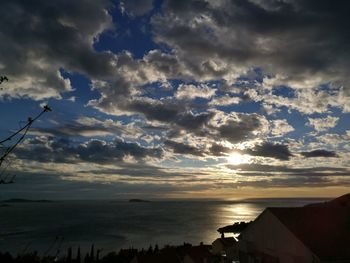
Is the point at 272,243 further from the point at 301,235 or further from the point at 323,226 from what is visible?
the point at 323,226

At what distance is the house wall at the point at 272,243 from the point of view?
59.0 feet

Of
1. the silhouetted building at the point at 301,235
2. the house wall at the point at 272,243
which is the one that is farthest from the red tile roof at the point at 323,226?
the house wall at the point at 272,243

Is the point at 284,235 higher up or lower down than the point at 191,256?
higher up

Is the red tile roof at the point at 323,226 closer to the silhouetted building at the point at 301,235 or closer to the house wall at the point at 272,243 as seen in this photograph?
the silhouetted building at the point at 301,235

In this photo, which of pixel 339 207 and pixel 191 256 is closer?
pixel 339 207

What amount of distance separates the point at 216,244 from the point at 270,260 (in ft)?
48.8

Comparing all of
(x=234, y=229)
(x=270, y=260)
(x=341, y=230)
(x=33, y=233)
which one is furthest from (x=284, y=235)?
(x=33, y=233)

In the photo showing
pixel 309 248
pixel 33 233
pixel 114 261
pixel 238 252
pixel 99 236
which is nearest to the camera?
pixel 309 248

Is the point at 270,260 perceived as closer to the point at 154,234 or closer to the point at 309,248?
the point at 309,248

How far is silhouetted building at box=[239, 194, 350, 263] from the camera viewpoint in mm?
17484

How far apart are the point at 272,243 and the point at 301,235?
219 cm

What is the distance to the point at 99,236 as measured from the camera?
122 metres

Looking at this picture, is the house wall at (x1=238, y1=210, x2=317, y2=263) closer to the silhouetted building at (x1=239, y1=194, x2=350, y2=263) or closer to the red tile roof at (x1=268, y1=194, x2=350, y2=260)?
the silhouetted building at (x1=239, y1=194, x2=350, y2=263)

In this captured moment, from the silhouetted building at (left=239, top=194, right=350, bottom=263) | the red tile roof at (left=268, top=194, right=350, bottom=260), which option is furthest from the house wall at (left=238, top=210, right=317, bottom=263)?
the red tile roof at (left=268, top=194, right=350, bottom=260)
